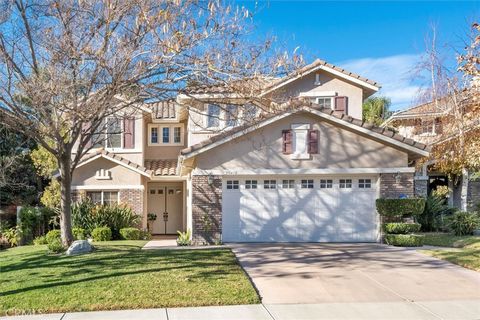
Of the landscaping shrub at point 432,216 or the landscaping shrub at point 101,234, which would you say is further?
the landscaping shrub at point 432,216

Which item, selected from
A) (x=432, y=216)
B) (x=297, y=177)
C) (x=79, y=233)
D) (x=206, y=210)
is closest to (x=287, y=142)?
(x=297, y=177)

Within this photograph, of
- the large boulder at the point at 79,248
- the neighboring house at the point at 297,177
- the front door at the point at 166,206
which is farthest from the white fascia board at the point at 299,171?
the front door at the point at 166,206

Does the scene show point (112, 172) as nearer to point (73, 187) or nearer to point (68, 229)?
point (73, 187)

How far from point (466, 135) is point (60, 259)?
50.8 feet

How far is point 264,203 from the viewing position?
16297 mm

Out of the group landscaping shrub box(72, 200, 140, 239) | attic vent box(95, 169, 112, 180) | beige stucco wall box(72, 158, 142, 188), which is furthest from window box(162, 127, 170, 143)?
landscaping shrub box(72, 200, 140, 239)

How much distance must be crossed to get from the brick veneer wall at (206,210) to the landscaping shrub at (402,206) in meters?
5.47

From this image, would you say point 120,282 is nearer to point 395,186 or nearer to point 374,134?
point 374,134

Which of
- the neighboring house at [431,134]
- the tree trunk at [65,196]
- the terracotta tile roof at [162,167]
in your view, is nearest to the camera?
the tree trunk at [65,196]

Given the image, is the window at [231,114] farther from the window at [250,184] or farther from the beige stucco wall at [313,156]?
the window at [250,184]

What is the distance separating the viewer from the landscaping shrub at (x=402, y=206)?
15.0m

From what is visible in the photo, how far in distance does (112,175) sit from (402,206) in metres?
12.3

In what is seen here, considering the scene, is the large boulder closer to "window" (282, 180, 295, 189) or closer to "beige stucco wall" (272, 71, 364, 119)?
"window" (282, 180, 295, 189)

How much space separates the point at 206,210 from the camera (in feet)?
52.0
